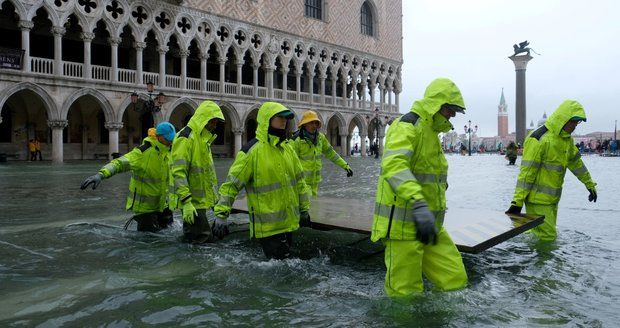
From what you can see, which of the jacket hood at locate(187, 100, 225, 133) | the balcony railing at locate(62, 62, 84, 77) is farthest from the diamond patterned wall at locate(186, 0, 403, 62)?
the jacket hood at locate(187, 100, 225, 133)

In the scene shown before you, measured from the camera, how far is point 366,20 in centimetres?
3741

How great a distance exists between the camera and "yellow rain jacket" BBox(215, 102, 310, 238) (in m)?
4.11

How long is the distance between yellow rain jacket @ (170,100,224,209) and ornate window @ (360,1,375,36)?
34000 millimetres

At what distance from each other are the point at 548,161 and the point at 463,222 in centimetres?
134

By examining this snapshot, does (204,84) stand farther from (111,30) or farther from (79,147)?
(79,147)

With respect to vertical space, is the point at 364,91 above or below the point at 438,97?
above

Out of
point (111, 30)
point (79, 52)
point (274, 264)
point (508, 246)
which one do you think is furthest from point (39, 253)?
point (79, 52)

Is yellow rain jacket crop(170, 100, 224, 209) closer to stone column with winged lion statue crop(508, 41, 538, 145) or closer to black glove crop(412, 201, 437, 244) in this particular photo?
black glove crop(412, 201, 437, 244)

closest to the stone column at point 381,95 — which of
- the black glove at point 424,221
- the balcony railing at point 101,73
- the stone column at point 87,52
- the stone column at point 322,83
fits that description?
the stone column at point 322,83

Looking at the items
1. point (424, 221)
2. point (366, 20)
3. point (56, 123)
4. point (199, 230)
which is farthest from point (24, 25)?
point (366, 20)

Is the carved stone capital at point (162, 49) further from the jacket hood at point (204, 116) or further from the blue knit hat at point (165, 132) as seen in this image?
the jacket hood at point (204, 116)

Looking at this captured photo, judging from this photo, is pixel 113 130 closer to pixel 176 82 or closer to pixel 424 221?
pixel 176 82

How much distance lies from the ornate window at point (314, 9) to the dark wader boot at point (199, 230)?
28328 mm

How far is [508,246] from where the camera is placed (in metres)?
5.36
